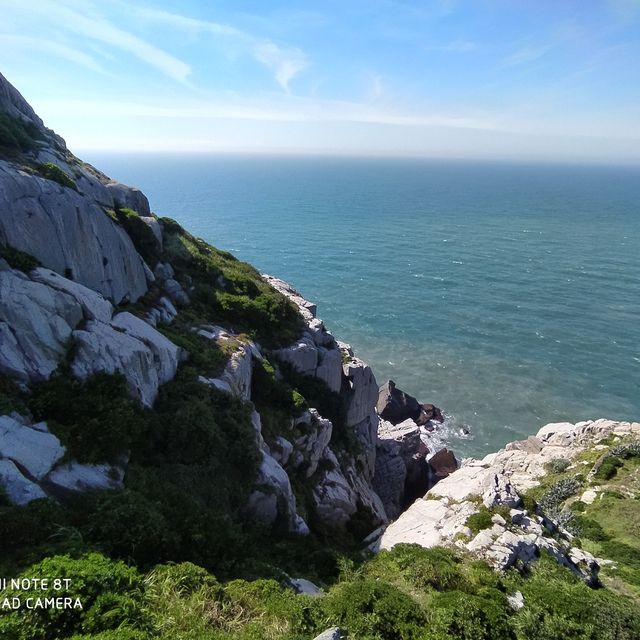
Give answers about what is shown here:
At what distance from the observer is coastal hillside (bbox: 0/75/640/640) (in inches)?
460

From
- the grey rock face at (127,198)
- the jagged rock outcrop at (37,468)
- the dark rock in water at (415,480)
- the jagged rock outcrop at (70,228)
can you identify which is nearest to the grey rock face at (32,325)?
the jagged rock outcrop at (37,468)

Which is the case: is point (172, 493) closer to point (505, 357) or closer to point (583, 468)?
point (583, 468)

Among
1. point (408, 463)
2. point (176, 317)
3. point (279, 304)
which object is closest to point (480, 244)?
point (408, 463)

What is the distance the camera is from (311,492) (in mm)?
26844

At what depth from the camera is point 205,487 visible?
18.4 metres

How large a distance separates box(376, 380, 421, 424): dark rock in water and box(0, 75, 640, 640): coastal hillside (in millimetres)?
18478

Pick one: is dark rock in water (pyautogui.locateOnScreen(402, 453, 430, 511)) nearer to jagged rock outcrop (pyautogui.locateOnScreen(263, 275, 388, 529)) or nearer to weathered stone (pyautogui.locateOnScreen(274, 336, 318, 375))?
jagged rock outcrop (pyautogui.locateOnScreen(263, 275, 388, 529))

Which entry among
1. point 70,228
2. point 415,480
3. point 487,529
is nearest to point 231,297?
point 70,228

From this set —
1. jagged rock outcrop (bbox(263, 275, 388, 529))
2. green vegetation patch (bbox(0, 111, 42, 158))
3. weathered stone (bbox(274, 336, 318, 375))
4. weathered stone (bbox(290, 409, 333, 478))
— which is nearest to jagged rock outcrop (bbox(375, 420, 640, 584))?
jagged rock outcrop (bbox(263, 275, 388, 529))

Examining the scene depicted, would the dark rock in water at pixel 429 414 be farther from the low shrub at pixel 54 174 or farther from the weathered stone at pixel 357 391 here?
the low shrub at pixel 54 174

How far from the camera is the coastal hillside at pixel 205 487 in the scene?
38.4 ft

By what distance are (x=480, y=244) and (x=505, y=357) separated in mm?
71331

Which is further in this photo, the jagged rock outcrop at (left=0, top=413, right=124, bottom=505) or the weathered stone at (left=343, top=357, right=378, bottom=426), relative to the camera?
the weathered stone at (left=343, top=357, right=378, bottom=426)

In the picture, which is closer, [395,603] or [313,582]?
[395,603]
